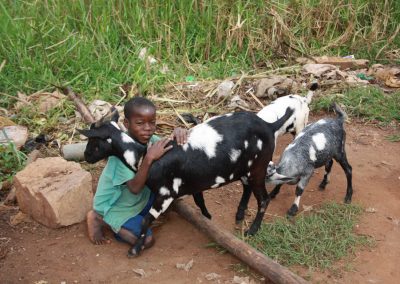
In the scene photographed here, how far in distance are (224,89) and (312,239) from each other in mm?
3236

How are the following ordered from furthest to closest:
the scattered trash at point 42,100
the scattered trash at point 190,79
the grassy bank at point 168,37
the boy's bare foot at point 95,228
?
the scattered trash at point 190,79
the grassy bank at point 168,37
the scattered trash at point 42,100
the boy's bare foot at point 95,228

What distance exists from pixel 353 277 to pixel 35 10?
19.4 ft

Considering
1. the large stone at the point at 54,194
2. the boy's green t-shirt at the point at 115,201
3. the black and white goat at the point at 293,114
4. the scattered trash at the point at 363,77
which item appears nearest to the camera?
the boy's green t-shirt at the point at 115,201

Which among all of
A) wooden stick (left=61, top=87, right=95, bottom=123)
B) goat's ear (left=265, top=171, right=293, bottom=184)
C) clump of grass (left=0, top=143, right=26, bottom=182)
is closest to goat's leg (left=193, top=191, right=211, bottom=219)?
goat's ear (left=265, top=171, right=293, bottom=184)

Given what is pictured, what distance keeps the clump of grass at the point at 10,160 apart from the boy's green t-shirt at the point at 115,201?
1542 mm

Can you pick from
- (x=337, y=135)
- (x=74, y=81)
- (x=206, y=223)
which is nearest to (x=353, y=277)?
(x=206, y=223)

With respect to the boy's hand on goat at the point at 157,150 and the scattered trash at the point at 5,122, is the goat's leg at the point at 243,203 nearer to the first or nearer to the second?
the boy's hand on goat at the point at 157,150

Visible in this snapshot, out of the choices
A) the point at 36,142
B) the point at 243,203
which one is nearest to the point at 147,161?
the point at 243,203

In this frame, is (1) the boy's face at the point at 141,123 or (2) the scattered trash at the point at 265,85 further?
(2) the scattered trash at the point at 265,85

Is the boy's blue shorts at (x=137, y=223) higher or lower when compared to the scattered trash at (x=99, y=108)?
lower

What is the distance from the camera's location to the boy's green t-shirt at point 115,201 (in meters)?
4.15

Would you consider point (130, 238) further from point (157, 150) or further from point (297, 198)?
point (297, 198)

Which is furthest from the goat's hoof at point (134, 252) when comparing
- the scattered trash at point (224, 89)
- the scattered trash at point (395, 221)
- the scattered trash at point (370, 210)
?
the scattered trash at point (224, 89)

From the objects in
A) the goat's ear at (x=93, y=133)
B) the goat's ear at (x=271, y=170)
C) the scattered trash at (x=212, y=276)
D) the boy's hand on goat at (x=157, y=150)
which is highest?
the goat's ear at (x=93, y=133)
